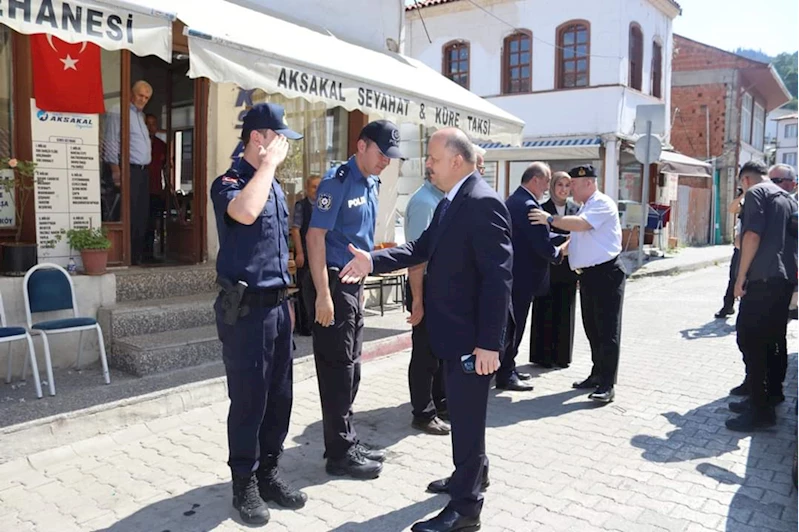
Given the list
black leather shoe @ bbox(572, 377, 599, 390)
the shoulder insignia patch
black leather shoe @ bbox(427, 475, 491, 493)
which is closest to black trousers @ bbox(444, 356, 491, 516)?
black leather shoe @ bbox(427, 475, 491, 493)

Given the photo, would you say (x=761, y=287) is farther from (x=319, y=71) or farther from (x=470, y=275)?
(x=319, y=71)

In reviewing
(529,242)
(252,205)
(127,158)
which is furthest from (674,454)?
(127,158)

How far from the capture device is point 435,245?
3.23 m

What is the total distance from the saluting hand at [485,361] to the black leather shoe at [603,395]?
2453mm

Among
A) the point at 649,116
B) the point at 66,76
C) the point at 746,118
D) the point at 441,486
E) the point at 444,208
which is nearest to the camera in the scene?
the point at 444,208

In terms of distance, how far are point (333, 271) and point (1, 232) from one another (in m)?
3.46

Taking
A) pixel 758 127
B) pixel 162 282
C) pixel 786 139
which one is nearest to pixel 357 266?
pixel 162 282

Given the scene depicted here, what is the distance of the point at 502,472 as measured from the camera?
391 centimetres

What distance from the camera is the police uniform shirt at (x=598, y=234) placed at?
5.25 metres

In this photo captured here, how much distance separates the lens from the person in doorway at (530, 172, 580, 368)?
6277 mm

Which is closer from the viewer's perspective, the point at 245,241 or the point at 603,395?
the point at 245,241

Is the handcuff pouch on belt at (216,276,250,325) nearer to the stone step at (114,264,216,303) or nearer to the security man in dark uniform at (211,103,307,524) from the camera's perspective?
the security man in dark uniform at (211,103,307,524)

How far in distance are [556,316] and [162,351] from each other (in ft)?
12.1

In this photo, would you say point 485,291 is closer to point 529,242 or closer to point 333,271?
point 333,271
